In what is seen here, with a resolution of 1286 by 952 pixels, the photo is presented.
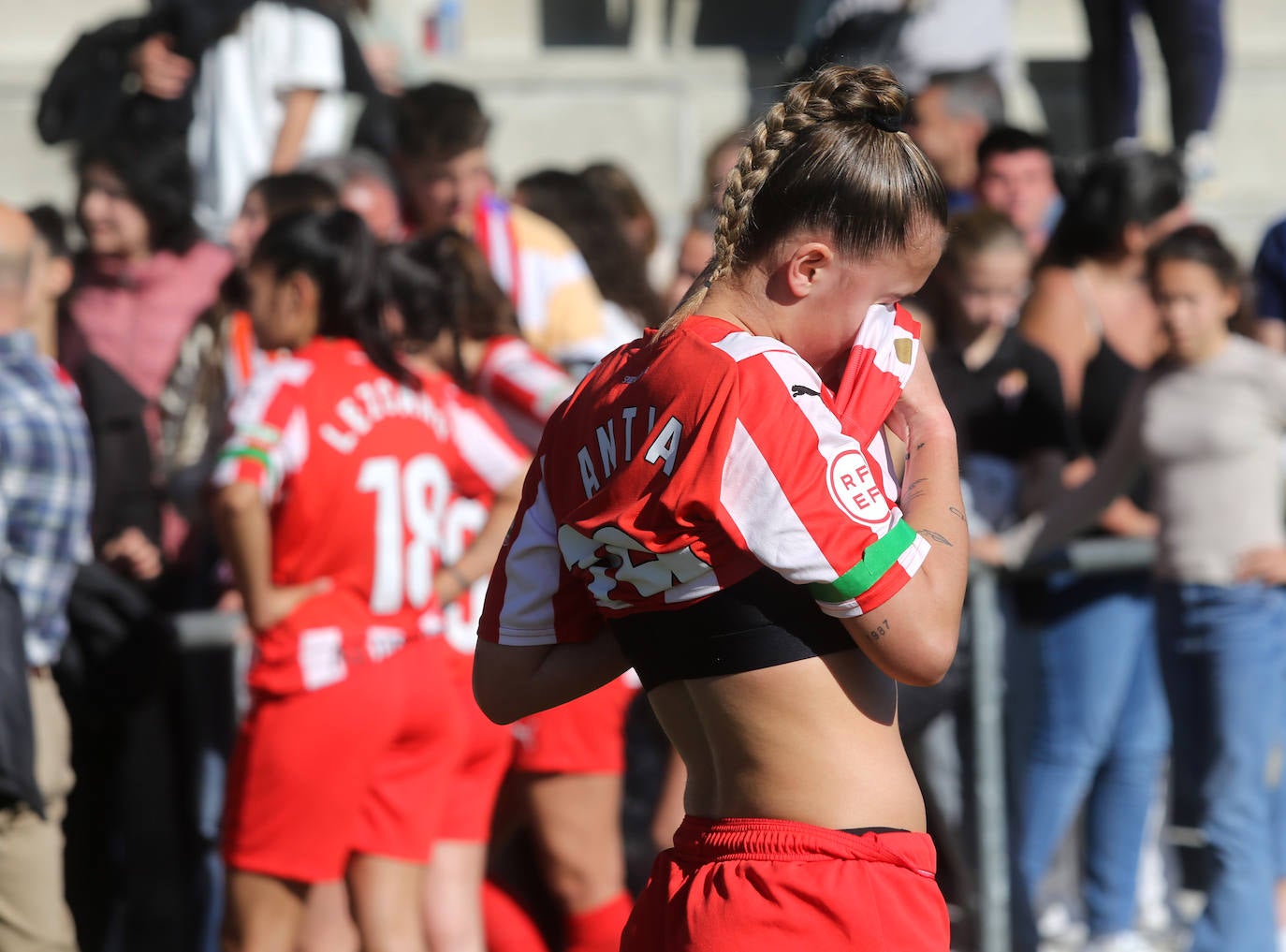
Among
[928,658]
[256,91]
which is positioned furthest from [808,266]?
[256,91]

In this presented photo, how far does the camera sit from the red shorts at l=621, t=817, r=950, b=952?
2.08 m

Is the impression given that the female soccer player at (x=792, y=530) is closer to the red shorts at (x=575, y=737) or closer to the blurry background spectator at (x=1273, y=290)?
the red shorts at (x=575, y=737)

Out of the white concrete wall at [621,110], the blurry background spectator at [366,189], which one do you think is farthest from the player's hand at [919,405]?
the white concrete wall at [621,110]

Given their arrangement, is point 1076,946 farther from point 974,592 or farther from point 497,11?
point 497,11

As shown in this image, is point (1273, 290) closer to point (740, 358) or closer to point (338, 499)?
point (338, 499)

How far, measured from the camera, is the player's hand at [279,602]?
11.8 feet

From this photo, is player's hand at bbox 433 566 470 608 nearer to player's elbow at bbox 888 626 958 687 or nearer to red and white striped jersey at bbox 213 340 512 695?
red and white striped jersey at bbox 213 340 512 695

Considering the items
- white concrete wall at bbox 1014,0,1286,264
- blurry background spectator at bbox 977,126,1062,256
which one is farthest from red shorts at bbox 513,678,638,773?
white concrete wall at bbox 1014,0,1286,264

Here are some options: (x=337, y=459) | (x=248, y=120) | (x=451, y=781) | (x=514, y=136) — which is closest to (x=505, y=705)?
(x=337, y=459)

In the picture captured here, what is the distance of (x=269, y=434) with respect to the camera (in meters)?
3.56

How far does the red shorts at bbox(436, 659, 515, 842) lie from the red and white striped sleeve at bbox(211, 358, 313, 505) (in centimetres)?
75

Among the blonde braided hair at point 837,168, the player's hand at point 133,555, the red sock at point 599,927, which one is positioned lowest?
the red sock at point 599,927

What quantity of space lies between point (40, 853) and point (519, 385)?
4.91 ft

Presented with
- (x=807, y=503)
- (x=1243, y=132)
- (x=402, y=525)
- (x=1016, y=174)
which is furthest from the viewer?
(x=1243, y=132)
